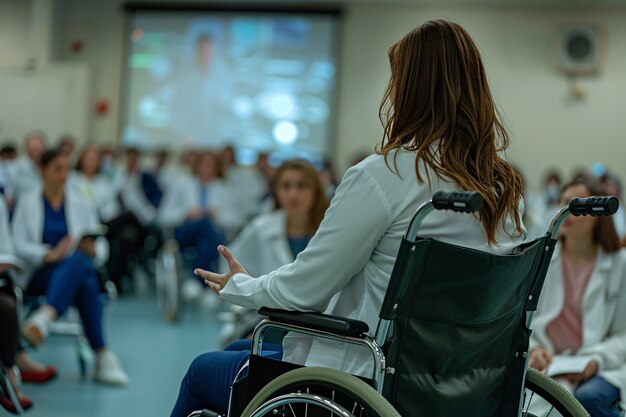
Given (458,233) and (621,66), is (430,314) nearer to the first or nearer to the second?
(458,233)

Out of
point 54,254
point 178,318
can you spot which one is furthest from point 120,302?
point 54,254

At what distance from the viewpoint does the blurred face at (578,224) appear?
2.75m

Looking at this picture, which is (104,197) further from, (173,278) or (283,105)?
(283,105)

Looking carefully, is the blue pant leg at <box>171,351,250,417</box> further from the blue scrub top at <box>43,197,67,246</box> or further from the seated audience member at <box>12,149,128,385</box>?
the blue scrub top at <box>43,197,67,246</box>

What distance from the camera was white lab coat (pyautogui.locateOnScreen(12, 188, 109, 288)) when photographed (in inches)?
160

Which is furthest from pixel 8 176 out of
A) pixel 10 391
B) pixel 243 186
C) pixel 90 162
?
pixel 10 391

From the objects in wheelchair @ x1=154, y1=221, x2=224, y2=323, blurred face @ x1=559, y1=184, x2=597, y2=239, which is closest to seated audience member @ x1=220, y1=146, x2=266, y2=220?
wheelchair @ x1=154, y1=221, x2=224, y2=323

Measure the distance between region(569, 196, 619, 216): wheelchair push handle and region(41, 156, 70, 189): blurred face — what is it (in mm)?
3101

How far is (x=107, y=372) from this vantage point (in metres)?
3.92

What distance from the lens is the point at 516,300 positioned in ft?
5.91

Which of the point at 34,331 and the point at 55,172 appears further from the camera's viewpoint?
the point at 55,172

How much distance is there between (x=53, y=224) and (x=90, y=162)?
3151 mm

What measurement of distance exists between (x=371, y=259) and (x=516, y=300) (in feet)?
1.02

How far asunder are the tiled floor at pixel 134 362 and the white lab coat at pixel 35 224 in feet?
1.66
